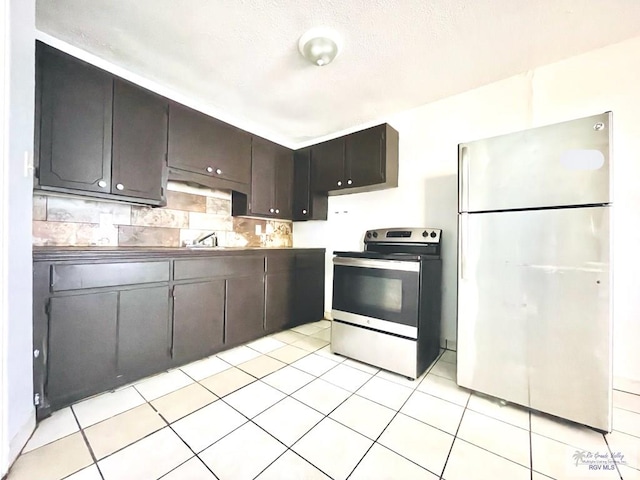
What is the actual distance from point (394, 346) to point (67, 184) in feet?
8.32

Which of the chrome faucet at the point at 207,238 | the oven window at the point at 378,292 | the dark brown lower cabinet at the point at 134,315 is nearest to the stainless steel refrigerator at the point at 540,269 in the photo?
the oven window at the point at 378,292

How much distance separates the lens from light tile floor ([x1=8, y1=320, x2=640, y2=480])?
1.11 meters

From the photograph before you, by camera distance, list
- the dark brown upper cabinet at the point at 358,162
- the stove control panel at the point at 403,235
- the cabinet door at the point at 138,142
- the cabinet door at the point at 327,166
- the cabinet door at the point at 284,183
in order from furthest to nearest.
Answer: the cabinet door at the point at 284,183 < the cabinet door at the point at 327,166 < the dark brown upper cabinet at the point at 358,162 < the stove control panel at the point at 403,235 < the cabinet door at the point at 138,142

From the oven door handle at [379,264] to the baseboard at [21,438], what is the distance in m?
2.05

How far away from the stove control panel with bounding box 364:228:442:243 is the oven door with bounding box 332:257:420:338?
58 cm

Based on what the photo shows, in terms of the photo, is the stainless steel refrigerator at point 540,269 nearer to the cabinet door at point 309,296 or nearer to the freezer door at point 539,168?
the freezer door at point 539,168

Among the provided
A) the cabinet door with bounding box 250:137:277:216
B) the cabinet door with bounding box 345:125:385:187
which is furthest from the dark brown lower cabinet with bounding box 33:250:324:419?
the cabinet door with bounding box 345:125:385:187

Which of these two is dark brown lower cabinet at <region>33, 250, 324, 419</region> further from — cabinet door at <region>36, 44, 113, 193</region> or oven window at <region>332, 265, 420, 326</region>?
oven window at <region>332, 265, 420, 326</region>

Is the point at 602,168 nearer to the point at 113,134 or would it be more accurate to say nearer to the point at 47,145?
the point at 113,134

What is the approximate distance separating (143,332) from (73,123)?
1.47 meters

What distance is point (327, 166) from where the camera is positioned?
296cm

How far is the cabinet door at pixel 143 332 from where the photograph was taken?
169 centimetres

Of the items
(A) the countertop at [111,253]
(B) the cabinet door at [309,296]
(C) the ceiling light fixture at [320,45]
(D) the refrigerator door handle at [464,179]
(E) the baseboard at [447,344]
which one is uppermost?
(C) the ceiling light fixture at [320,45]

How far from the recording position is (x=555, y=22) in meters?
1.59
